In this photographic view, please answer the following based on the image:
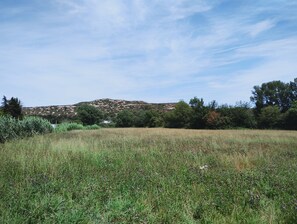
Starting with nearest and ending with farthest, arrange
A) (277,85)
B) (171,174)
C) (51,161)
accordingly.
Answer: (171,174), (51,161), (277,85)

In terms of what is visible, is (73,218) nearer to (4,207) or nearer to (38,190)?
(4,207)

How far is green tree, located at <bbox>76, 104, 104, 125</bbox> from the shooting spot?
77.5 meters

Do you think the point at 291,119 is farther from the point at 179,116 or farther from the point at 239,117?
the point at 179,116

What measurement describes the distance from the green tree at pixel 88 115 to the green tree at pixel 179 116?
2178 cm

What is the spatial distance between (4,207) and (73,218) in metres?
1.22

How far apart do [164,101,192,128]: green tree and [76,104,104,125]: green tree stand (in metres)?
21.8

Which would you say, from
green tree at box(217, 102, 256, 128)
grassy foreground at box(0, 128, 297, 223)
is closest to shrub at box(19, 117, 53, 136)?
grassy foreground at box(0, 128, 297, 223)

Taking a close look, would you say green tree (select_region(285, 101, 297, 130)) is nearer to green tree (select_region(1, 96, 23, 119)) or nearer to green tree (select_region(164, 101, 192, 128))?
green tree (select_region(164, 101, 192, 128))

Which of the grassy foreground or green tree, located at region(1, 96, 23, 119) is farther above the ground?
green tree, located at region(1, 96, 23, 119)

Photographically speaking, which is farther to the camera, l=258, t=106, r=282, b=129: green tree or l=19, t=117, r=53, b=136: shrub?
l=258, t=106, r=282, b=129: green tree

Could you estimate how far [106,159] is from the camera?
374 inches

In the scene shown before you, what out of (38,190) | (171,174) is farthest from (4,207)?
(171,174)

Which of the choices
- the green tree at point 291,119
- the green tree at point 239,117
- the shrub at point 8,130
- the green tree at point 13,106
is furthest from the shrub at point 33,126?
the green tree at point 291,119

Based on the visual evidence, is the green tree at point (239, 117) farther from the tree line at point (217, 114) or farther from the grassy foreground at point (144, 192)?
the grassy foreground at point (144, 192)
